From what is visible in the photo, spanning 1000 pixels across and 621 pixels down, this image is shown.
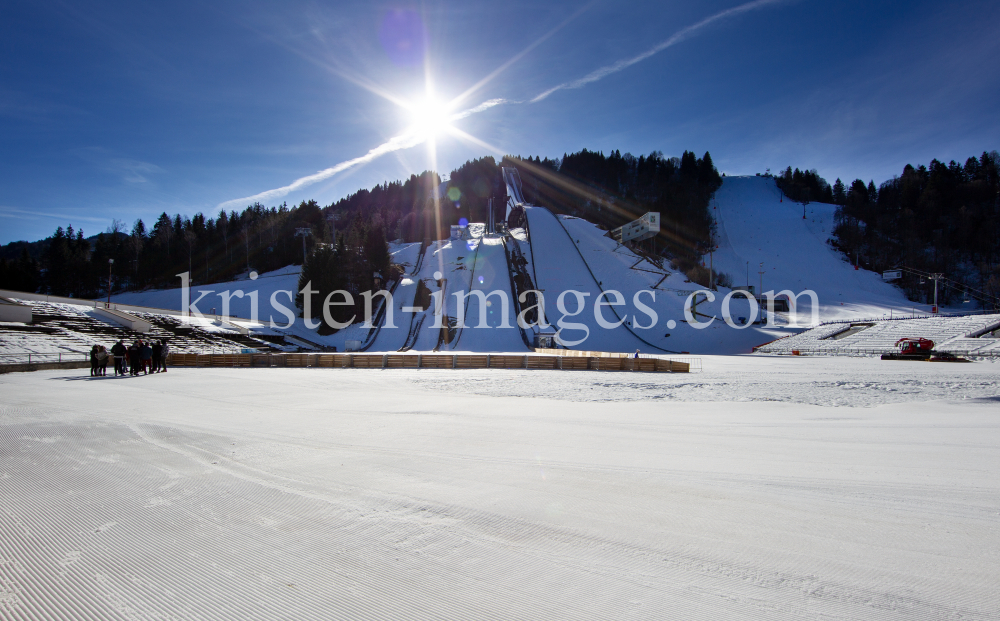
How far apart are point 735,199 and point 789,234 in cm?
1988

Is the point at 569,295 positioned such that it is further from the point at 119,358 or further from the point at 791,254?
the point at 791,254

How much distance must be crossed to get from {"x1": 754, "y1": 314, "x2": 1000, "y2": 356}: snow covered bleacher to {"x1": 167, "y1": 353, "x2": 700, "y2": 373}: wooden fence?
13.9m

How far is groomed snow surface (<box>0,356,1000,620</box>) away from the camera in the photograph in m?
2.11

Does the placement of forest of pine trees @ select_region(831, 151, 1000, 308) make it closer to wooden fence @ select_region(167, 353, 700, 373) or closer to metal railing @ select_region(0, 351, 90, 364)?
wooden fence @ select_region(167, 353, 700, 373)

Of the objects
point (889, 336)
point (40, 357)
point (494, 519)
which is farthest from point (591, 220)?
point (494, 519)

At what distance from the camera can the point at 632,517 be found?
3.09 metres

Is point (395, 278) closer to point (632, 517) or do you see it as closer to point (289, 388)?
point (289, 388)

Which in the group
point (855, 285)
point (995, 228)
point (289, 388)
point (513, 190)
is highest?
point (513, 190)

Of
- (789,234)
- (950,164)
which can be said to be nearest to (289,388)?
(789,234)

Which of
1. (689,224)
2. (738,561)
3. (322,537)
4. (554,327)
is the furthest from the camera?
(689,224)

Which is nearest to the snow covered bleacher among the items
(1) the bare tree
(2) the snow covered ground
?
(2) the snow covered ground

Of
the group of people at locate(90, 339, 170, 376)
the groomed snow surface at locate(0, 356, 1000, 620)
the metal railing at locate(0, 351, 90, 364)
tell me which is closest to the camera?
the groomed snow surface at locate(0, 356, 1000, 620)

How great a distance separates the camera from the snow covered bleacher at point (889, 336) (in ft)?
84.1

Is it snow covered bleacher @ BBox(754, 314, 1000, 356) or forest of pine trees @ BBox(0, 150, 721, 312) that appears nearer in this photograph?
snow covered bleacher @ BBox(754, 314, 1000, 356)
